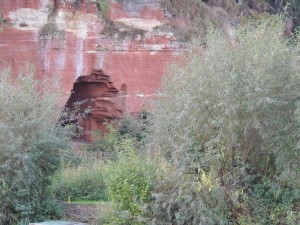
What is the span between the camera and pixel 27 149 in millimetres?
11750

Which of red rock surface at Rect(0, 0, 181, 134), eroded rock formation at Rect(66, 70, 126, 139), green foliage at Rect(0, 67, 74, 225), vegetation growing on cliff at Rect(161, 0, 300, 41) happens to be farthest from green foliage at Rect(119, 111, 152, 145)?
green foliage at Rect(0, 67, 74, 225)

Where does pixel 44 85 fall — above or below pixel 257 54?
below

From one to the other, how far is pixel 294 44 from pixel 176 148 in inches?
123

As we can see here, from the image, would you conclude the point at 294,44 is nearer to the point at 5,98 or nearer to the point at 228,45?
the point at 228,45

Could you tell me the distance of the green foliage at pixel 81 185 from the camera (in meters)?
13.5

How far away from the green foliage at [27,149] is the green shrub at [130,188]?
1.72m

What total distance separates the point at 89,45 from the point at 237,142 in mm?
13058

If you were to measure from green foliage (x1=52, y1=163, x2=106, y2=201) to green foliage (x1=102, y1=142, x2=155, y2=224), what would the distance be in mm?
2361

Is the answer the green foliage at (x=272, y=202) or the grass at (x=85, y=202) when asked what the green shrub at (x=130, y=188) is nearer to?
the grass at (x=85, y=202)

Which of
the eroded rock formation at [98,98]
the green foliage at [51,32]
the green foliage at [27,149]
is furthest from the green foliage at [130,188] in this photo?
the eroded rock formation at [98,98]

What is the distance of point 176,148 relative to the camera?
35.4 feet

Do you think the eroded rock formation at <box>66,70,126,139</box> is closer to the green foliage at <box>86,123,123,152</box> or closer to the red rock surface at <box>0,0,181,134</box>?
the red rock surface at <box>0,0,181,134</box>

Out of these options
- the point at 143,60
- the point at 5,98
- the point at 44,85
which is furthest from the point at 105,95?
the point at 5,98

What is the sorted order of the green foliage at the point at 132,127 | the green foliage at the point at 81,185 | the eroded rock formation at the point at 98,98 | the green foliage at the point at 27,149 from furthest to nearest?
the eroded rock formation at the point at 98,98 < the green foliage at the point at 132,127 < the green foliage at the point at 81,185 < the green foliage at the point at 27,149
